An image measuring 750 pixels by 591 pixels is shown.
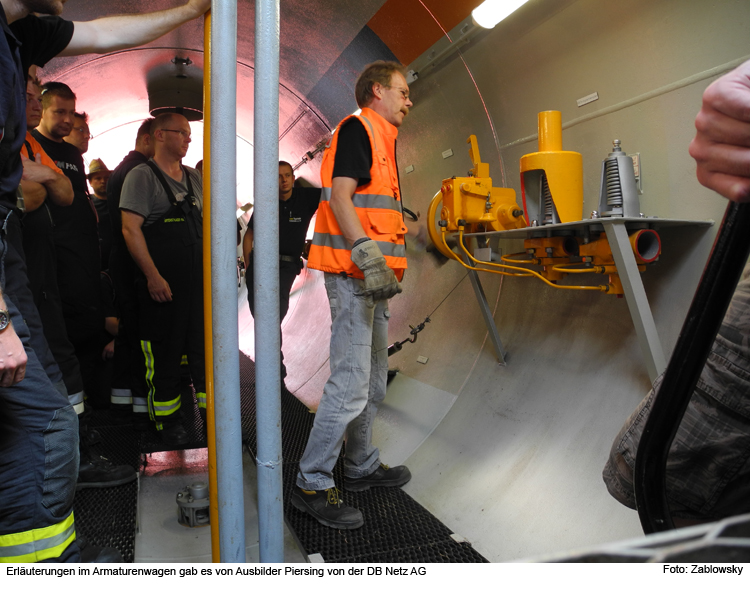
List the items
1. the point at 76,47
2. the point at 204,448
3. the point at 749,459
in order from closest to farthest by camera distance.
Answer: the point at 749,459
the point at 76,47
the point at 204,448

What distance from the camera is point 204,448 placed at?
11.7 feet

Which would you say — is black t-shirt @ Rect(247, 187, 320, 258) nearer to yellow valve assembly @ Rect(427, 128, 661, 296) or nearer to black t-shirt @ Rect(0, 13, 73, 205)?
yellow valve assembly @ Rect(427, 128, 661, 296)

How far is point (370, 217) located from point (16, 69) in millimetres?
1503

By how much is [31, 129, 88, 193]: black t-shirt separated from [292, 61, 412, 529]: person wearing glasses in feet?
6.12

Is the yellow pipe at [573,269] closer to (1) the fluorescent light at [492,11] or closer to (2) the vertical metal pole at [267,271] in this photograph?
(1) the fluorescent light at [492,11]

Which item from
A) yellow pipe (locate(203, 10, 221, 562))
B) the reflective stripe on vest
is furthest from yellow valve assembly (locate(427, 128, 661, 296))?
the reflective stripe on vest

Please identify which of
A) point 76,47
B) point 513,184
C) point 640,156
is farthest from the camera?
point 513,184

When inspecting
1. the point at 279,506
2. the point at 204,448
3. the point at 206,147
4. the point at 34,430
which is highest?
the point at 206,147

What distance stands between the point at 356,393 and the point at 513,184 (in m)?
1.48

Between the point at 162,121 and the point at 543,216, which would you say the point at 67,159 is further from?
the point at 543,216

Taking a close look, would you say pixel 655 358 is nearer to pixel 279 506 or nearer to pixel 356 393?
pixel 356 393

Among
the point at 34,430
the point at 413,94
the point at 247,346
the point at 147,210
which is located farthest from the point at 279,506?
the point at 247,346

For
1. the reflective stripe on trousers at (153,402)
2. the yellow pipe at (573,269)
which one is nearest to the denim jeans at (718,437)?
the yellow pipe at (573,269)

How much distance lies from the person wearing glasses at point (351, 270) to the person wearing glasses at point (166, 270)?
131 cm
